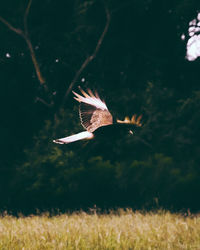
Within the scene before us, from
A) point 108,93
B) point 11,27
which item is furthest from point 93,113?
point 11,27

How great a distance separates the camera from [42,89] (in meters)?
13.9

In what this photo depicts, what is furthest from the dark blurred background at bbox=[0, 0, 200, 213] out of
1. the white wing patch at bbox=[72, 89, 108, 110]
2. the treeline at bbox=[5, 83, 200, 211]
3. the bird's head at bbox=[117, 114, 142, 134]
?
the bird's head at bbox=[117, 114, 142, 134]

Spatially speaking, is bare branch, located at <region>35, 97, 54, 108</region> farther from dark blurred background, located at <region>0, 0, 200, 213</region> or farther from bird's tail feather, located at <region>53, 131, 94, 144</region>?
bird's tail feather, located at <region>53, 131, 94, 144</region>

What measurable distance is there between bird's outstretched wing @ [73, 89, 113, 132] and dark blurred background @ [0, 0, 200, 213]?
8.50m

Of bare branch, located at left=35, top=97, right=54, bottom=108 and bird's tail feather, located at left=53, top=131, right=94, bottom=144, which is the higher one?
bare branch, located at left=35, top=97, right=54, bottom=108

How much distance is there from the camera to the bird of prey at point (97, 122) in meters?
2.23

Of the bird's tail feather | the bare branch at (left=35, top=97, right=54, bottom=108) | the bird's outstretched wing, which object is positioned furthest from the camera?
the bare branch at (left=35, top=97, right=54, bottom=108)

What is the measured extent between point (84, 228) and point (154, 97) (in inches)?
253

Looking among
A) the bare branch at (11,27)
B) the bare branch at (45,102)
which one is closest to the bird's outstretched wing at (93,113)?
the bare branch at (45,102)

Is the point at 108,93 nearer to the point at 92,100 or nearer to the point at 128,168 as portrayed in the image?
the point at 128,168

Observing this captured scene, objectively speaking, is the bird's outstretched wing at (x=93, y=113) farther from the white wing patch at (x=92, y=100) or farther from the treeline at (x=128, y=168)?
the treeline at (x=128, y=168)

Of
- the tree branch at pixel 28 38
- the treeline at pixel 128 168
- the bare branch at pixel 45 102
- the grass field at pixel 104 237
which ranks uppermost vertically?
the tree branch at pixel 28 38

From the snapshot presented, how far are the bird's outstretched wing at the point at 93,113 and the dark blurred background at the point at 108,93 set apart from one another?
8.50 metres

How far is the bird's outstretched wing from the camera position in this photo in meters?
2.37
